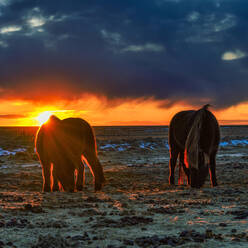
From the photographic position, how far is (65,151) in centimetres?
1010

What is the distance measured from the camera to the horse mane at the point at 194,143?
10094 millimetres

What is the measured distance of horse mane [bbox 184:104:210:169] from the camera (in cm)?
1009

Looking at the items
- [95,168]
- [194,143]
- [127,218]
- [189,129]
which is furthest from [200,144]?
[127,218]

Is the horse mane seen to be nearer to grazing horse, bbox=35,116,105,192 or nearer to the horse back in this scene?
the horse back

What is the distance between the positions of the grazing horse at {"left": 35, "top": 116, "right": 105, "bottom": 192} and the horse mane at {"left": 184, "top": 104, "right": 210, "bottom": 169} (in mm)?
2890

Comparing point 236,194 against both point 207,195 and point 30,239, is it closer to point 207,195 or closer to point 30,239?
point 207,195

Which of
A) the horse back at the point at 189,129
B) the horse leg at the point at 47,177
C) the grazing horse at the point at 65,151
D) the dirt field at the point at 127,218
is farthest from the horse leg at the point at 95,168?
the horse back at the point at 189,129

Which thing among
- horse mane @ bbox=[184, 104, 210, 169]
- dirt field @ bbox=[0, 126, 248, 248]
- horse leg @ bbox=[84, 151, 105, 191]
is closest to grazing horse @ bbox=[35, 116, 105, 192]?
horse leg @ bbox=[84, 151, 105, 191]

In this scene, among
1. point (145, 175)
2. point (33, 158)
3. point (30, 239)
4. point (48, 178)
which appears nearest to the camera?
point (30, 239)

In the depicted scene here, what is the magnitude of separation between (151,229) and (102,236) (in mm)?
918

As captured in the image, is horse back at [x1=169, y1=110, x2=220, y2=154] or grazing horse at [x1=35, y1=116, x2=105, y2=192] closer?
grazing horse at [x1=35, y1=116, x2=105, y2=192]

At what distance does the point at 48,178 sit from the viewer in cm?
1048

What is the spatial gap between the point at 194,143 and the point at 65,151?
3.90 m

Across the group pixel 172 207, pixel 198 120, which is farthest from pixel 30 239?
pixel 198 120
